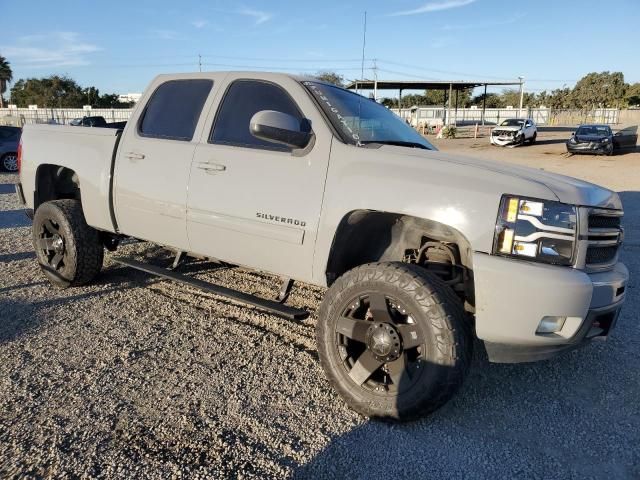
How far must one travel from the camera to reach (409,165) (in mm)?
3037

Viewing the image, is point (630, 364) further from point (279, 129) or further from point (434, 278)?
point (279, 129)

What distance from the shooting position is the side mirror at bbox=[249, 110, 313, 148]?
10.4 ft

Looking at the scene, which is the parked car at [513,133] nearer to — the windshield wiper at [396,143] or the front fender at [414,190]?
the windshield wiper at [396,143]

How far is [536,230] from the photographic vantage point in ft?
8.81

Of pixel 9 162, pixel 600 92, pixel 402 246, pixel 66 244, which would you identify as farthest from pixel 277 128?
pixel 600 92

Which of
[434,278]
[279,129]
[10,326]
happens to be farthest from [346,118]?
[10,326]

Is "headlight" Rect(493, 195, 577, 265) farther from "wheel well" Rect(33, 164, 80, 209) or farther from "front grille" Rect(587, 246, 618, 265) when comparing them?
"wheel well" Rect(33, 164, 80, 209)

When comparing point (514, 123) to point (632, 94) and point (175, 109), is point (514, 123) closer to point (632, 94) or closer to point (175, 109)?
point (175, 109)

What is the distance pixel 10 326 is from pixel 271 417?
2.53 metres

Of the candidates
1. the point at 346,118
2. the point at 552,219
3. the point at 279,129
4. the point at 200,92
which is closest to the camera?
the point at 552,219

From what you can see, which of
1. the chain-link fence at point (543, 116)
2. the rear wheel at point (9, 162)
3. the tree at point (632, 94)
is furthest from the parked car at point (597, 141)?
the tree at point (632, 94)

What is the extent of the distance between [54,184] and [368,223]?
3.71 m

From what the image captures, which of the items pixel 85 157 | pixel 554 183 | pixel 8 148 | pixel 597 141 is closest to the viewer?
pixel 554 183

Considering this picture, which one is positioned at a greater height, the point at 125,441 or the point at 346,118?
the point at 346,118
